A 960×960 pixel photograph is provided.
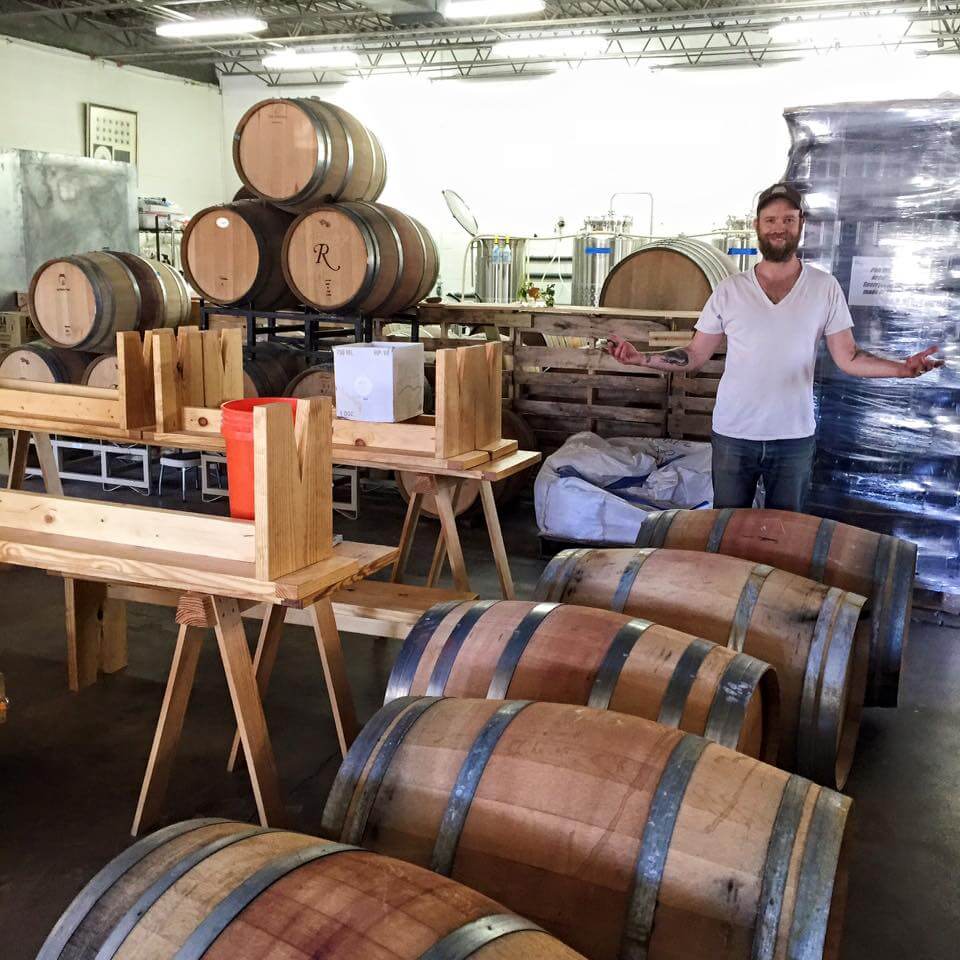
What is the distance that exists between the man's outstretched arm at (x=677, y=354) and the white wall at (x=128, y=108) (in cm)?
1199

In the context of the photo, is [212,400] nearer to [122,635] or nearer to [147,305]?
[122,635]

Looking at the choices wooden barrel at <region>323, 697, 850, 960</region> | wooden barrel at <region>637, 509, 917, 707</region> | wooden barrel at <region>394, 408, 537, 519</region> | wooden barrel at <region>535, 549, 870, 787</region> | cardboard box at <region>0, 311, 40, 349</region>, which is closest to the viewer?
wooden barrel at <region>323, 697, 850, 960</region>

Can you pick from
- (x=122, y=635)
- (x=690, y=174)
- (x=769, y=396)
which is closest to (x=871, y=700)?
(x=769, y=396)

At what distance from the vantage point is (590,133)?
15.3 metres

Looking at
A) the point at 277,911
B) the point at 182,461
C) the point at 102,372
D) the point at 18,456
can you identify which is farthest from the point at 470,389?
the point at 102,372

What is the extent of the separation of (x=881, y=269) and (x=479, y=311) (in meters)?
2.85

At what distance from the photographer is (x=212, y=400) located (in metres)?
3.96

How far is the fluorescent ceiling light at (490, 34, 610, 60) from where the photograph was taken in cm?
1393

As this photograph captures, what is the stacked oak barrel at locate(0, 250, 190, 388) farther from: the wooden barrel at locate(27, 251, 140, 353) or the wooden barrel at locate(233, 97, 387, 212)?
the wooden barrel at locate(233, 97, 387, 212)

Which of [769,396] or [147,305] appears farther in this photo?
[147,305]

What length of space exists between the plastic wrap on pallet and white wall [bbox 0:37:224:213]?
11921 mm

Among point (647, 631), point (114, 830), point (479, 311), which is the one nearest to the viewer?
point (647, 631)

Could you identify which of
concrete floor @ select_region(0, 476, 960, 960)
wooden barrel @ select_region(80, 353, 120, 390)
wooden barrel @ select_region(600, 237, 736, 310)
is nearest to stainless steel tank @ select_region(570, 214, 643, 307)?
wooden barrel @ select_region(600, 237, 736, 310)

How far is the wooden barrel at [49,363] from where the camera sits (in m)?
7.16
